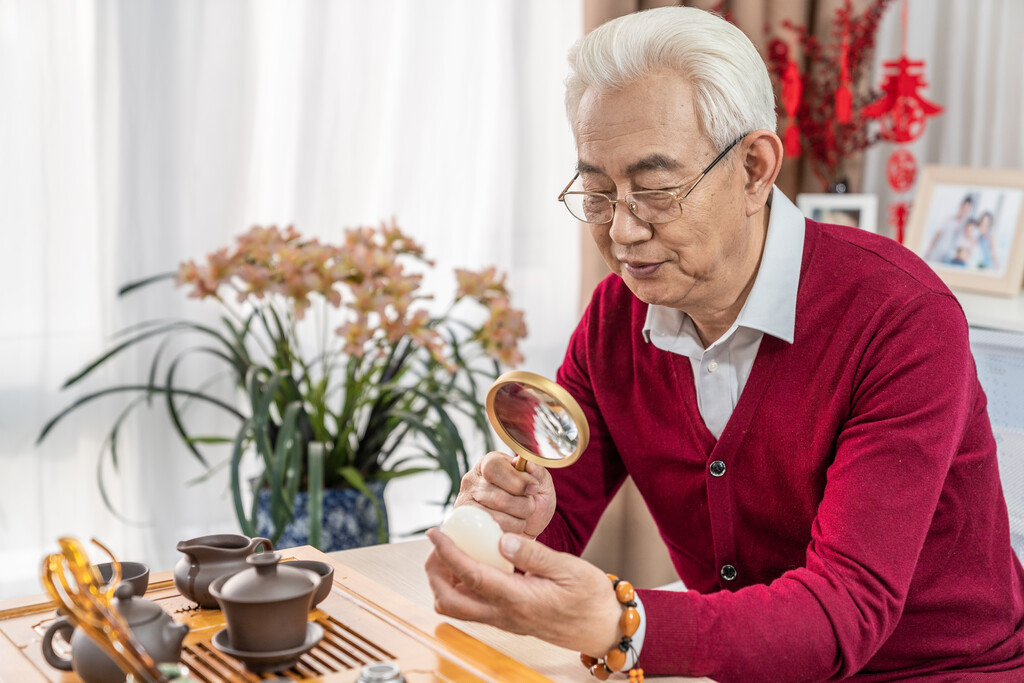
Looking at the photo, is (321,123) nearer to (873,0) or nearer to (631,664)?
(873,0)

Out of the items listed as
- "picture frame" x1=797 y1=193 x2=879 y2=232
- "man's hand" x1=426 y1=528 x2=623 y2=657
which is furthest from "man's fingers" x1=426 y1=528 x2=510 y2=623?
"picture frame" x1=797 y1=193 x2=879 y2=232

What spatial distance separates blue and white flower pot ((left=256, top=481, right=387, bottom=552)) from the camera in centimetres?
207

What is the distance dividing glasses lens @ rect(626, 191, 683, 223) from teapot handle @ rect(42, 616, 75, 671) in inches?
30.6

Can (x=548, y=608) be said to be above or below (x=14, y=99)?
below

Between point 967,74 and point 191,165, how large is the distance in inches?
81.4

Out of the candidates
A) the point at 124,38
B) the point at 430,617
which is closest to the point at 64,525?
the point at 124,38

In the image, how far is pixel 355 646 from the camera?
1023 mm

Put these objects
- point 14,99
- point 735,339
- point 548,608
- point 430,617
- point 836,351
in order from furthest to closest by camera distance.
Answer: point 14,99 < point 735,339 < point 836,351 < point 430,617 < point 548,608

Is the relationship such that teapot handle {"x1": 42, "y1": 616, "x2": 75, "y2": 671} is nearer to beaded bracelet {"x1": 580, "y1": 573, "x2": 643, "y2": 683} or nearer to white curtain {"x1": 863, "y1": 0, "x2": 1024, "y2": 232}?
beaded bracelet {"x1": 580, "y1": 573, "x2": 643, "y2": 683}

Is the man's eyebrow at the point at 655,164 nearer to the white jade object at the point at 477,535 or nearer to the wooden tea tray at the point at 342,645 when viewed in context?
the white jade object at the point at 477,535

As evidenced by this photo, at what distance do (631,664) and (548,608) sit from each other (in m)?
0.13

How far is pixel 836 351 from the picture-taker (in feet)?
4.19

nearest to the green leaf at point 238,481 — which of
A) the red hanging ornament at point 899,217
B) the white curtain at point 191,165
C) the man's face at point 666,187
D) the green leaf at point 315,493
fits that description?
the green leaf at point 315,493

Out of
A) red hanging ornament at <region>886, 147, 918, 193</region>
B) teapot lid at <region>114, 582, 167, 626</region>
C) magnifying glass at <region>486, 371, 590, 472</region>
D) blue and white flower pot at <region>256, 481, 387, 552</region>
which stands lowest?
blue and white flower pot at <region>256, 481, 387, 552</region>
